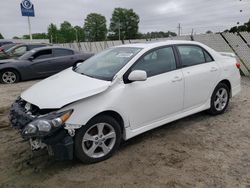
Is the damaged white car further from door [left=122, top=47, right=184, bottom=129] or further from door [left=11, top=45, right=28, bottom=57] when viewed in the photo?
door [left=11, top=45, right=28, bottom=57]

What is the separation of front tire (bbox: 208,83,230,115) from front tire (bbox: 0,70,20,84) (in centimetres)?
744

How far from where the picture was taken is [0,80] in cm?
962

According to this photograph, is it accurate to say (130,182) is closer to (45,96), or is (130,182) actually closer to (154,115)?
(154,115)

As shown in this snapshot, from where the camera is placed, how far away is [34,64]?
971 centimetres

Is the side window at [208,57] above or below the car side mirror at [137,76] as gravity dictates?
above

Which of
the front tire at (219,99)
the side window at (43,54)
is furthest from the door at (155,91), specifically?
the side window at (43,54)

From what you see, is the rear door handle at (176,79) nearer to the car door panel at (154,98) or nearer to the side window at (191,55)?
the car door panel at (154,98)

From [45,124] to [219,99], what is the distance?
357cm

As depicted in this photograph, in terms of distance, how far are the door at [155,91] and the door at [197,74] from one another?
19cm

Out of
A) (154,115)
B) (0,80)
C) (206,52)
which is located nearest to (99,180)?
(154,115)

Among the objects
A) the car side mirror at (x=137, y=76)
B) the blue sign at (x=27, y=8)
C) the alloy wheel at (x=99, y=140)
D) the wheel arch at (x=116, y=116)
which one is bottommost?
the alloy wheel at (x=99, y=140)

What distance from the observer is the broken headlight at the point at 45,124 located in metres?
2.97

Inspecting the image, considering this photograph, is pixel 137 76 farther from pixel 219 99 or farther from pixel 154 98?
pixel 219 99

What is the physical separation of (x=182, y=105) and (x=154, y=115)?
677 millimetres
